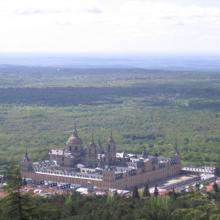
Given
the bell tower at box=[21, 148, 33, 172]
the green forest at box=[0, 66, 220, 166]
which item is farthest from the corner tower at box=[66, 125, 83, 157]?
the green forest at box=[0, 66, 220, 166]

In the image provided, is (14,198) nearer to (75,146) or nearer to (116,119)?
(75,146)

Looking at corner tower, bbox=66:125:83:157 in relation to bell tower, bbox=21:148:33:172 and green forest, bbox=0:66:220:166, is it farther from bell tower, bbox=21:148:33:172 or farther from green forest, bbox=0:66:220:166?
green forest, bbox=0:66:220:166

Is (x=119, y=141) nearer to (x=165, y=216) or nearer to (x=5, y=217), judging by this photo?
(x=165, y=216)

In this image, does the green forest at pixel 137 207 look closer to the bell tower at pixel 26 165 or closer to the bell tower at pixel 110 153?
the bell tower at pixel 110 153

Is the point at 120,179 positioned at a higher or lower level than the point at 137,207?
lower

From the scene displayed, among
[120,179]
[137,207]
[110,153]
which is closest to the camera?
[137,207]

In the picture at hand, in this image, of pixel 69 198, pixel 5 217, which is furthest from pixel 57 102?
pixel 5 217

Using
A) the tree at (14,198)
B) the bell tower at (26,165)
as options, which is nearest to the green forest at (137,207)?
the tree at (14,198)

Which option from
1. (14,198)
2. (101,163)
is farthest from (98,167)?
(14,198)
